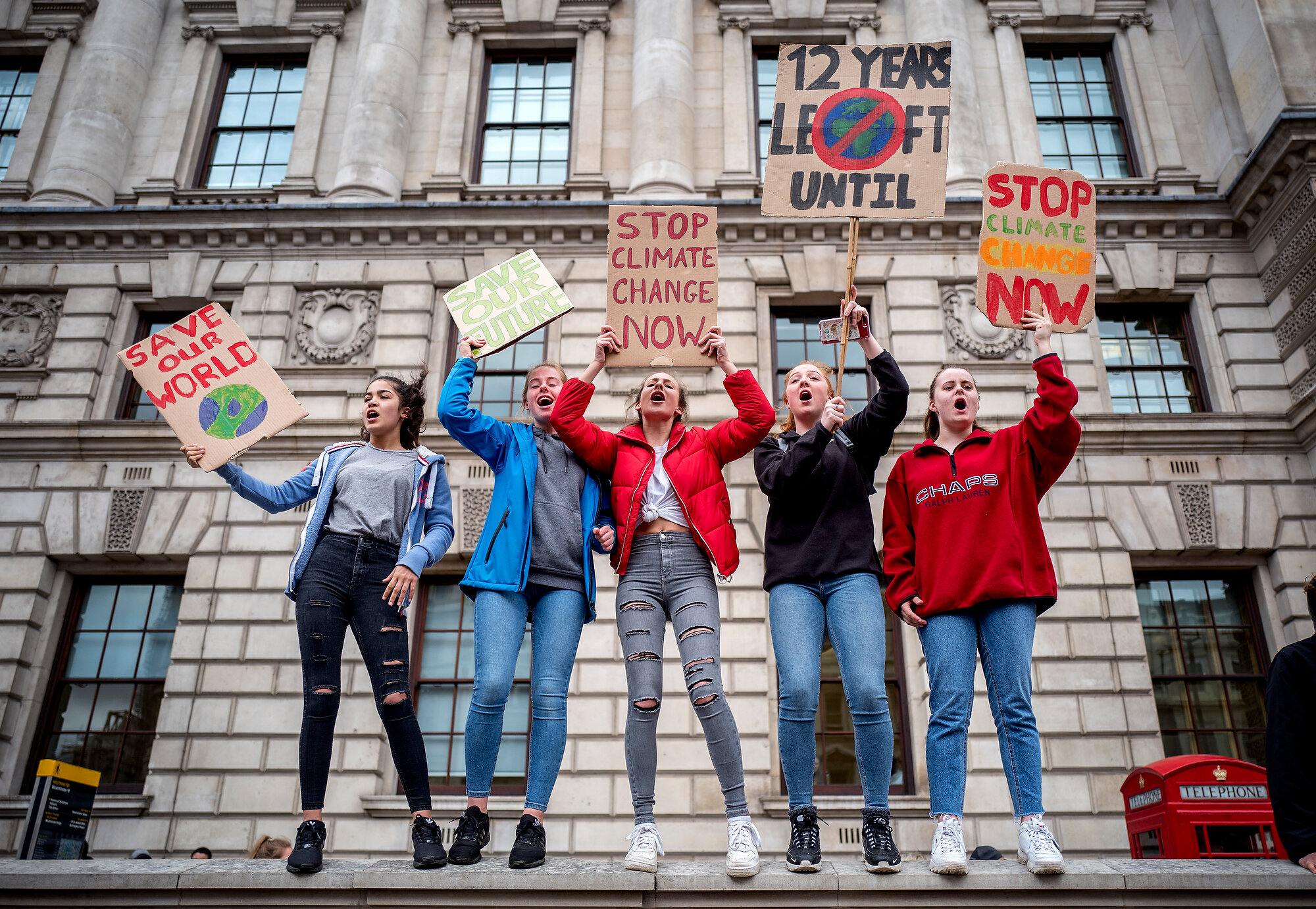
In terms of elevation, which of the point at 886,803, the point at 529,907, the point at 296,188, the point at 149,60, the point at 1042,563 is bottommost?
the point at 529,907

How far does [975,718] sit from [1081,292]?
20.6 ft

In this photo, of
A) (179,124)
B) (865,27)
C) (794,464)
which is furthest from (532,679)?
(179,124)

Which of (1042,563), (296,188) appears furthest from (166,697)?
(1042,563)

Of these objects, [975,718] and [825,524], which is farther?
[975,718]

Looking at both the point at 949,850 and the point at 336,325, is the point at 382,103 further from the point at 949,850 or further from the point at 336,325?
the point at 949,850

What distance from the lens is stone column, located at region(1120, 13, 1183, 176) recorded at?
553 inches

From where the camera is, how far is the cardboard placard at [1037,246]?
20.0ft

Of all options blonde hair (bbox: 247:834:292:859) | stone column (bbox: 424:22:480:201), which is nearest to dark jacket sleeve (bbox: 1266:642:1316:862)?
blonde hair (bbox: 247:834:292:859)

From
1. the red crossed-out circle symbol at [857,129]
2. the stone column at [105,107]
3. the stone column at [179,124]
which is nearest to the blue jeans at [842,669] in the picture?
the red crossed-out circle symbol at [857,129]

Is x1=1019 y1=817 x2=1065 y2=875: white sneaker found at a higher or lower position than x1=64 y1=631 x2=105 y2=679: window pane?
lower

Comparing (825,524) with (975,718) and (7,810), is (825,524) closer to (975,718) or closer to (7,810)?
(975,718)

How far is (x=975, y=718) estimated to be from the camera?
10.7 m

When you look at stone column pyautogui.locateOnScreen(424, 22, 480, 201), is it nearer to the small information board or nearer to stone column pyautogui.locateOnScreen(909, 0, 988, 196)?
stone column pyautogui.locateOnScreen(909, 0, 988, 196)

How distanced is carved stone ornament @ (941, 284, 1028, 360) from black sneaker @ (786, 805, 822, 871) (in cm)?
939
